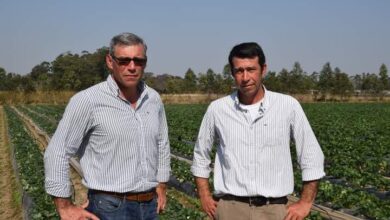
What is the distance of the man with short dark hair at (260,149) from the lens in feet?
10.8

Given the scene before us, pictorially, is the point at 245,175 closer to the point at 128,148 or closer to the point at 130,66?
the point at 128,148

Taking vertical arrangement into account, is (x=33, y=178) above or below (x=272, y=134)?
below

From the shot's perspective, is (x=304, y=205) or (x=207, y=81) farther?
(x=207, y=81)

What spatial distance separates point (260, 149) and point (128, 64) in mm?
1118

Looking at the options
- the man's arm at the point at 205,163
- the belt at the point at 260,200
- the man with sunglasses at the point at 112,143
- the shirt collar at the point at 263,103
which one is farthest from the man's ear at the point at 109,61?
the belt at the point at 260,200

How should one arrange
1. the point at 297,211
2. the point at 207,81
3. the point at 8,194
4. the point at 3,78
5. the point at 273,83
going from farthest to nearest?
the point at 3,78 → the point at 207,81 → the point at 273,83 → the point at 8,194 → the point at 297,211

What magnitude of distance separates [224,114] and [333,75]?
73.6m

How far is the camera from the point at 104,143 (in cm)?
312

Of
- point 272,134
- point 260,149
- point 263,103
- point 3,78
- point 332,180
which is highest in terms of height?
point 263,103

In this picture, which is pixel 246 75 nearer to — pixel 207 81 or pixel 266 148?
pixel 266 148

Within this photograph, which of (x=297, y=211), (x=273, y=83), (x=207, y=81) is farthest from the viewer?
(x=207, y=81)

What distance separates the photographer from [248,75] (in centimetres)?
326

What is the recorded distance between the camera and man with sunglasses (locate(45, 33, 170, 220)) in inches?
119

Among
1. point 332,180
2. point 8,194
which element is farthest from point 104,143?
point 332,180
